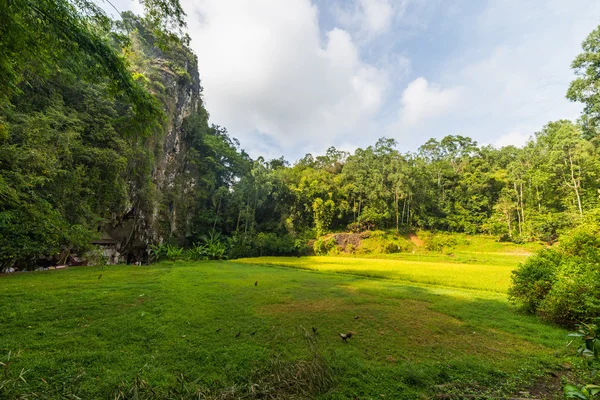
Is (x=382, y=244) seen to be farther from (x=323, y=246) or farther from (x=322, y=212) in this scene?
(x=322, y=212)

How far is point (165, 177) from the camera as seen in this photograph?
86.0 ft

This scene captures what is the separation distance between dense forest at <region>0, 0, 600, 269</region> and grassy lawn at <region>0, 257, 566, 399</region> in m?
1.49

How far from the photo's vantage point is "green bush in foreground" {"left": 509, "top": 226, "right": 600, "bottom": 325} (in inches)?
194

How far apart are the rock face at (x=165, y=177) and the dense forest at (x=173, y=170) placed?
0.17 m

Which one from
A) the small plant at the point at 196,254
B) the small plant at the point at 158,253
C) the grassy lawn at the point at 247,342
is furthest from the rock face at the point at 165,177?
the grassy lawn at the point at 247,342

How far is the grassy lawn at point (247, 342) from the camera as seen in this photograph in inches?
113

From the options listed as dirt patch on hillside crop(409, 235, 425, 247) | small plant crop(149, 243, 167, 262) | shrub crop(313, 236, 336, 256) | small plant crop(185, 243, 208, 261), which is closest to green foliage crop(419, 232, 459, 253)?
dirt patch on hillside crop(409, 235, 425, 247)

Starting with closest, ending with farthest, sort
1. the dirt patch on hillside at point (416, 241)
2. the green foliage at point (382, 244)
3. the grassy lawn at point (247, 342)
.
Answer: the grassy lawn at point (247, 342)
the green foliage at point (382, 244)
the dirt patch on hillside at point (416, 241)

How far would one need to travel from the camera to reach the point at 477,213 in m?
36.4

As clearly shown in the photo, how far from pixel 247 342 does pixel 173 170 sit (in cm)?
2770

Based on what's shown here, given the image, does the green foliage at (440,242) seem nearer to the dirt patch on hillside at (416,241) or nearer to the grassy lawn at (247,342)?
the dirt patch on hillside at (416,241)

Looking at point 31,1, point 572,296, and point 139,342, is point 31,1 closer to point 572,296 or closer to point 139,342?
point 139,342

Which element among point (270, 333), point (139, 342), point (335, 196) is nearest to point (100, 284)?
point (139, 342)

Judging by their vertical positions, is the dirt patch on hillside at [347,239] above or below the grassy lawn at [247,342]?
above
